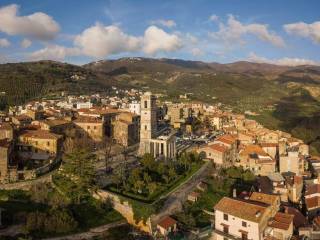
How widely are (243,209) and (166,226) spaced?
19.1ft

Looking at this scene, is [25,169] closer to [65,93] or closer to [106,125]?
[106,125]

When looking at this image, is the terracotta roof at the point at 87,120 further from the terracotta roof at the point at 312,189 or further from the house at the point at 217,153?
the terracotta roof at the point at 312,189

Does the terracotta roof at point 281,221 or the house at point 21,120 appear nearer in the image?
the terracotta roof at point 281,221

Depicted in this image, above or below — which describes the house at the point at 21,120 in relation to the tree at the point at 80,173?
above

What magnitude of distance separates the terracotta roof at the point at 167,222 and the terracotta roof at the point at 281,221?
7126 mm

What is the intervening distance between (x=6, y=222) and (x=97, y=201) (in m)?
7.12

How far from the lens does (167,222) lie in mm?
29953

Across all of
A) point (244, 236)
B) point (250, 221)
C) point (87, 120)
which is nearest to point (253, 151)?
point (87, 120)

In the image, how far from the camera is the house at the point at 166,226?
2921 cm

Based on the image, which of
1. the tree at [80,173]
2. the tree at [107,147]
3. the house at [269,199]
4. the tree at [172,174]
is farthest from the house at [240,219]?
the tree at [107,147]

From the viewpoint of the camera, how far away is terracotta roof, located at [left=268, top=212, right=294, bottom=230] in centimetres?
2853

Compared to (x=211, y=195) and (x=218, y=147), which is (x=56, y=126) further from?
(x=211, y=195)

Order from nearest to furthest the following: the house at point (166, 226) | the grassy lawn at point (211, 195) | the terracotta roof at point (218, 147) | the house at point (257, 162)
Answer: the house at point (166, 226)
the grassy lawn at point (211, 195)
the terracotta roof at point (218, 147)
the house at point (257, 162)

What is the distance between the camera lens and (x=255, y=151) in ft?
161
